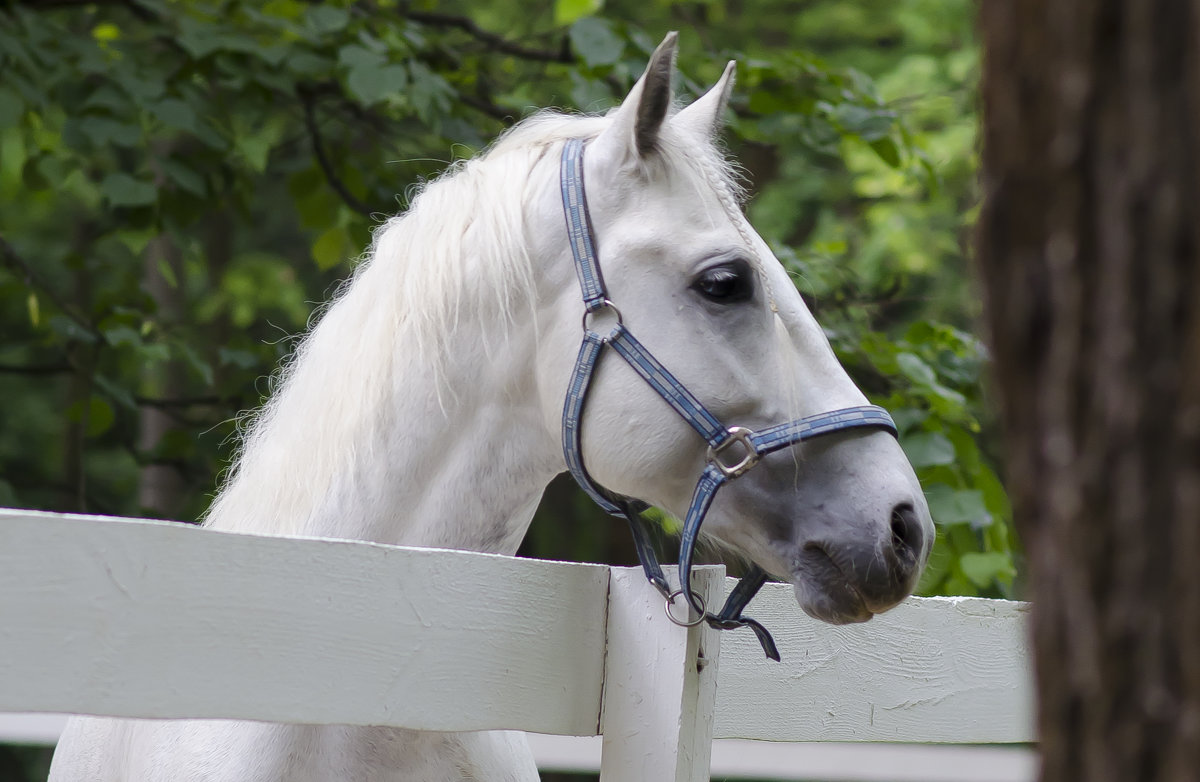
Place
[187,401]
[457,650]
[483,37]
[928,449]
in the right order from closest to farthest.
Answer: [457,650] < [928,449] < [187,401] < [483,37]

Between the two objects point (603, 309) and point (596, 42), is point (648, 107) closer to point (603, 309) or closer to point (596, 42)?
point (603, 309)

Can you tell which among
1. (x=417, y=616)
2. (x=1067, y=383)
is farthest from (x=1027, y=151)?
(x=417, y=616)

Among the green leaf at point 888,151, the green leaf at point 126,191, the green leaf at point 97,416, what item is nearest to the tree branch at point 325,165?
the green leaf at point 126,191

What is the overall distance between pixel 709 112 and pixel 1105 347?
1512 mm

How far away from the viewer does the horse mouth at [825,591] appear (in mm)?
1556

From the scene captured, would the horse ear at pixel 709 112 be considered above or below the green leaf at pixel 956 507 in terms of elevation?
above

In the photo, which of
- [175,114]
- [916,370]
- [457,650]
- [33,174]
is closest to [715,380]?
[457,650]

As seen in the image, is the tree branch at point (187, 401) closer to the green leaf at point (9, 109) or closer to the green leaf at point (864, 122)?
the green leaf at point (9, 109)

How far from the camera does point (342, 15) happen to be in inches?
130

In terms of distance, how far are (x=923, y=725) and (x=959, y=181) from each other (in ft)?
21.5

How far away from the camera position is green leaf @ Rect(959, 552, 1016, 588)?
2740 millimetres

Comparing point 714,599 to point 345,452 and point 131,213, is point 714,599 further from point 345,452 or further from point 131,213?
point 131,213

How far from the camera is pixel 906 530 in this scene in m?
1.59

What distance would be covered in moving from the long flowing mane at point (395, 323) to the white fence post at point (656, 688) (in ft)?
1.52
